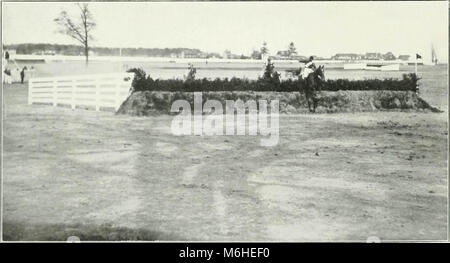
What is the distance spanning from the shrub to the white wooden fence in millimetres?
217

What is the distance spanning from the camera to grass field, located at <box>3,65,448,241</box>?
17.4ft

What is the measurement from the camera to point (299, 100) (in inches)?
236

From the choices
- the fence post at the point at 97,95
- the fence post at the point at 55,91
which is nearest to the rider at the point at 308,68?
the fence post at the point at 97,95

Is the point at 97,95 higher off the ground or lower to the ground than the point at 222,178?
higher

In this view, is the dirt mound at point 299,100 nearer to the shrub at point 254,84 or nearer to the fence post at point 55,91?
the shrub at point 254,84

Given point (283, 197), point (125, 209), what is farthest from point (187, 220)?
point (283, 197)

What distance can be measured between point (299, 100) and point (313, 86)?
1.05 ft

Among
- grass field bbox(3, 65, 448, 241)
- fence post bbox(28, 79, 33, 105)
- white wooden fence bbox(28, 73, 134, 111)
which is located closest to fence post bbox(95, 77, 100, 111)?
white wooden fence bbox(28, 73, 134, 111)

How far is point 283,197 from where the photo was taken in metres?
5.46

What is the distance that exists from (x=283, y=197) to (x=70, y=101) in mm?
3081

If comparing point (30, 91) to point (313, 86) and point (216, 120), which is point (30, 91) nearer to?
point (216, 120)

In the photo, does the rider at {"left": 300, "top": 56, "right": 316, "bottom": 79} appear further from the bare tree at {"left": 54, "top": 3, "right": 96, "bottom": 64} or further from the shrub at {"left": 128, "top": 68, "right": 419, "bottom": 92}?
the bare tree at {"left": 54, "top": 3, "right": 96, "bottom": 64}

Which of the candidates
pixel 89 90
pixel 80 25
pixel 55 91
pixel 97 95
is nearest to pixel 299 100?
pixel 97 95

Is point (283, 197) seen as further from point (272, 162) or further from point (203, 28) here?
point (203, 28)
